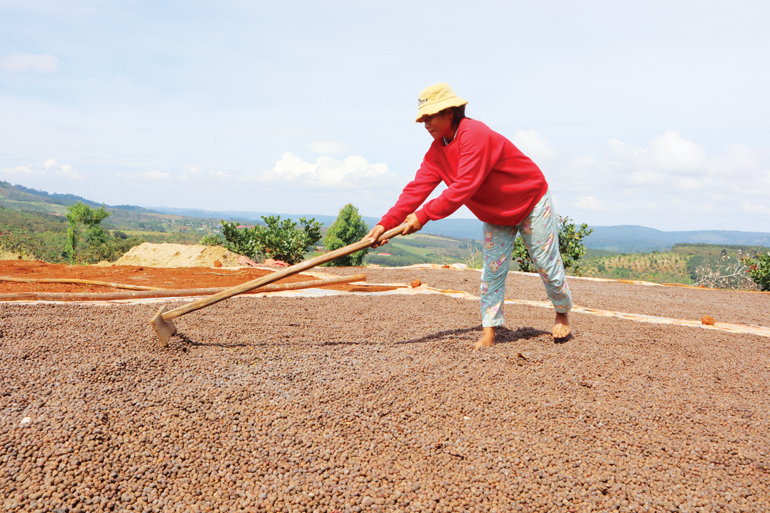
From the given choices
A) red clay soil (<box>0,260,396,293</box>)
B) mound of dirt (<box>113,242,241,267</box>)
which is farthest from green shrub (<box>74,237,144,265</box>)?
red clay soil (<box>0,260,396,293</box>)

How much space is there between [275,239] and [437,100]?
9.31m

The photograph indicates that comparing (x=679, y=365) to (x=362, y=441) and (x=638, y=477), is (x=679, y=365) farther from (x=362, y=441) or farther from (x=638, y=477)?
(x=362, y=441)

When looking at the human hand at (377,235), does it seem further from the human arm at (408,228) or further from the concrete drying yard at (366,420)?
the concrete drying yard at (366,420)

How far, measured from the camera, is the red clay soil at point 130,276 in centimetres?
509

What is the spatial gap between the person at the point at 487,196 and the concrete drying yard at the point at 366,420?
1.74 feet

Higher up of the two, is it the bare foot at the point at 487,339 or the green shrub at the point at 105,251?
the bare foot at the point at 487,339

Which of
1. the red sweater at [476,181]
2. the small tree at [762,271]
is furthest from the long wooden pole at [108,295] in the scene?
the small tree at [762,271]

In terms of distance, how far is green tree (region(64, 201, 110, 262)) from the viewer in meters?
30.3

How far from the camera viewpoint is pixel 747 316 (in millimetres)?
5625

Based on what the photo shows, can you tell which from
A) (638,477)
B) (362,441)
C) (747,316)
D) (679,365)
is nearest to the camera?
(638,477)

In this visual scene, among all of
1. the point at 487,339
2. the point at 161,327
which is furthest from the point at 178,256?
the point at 487,339

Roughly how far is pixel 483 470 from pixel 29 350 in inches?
111

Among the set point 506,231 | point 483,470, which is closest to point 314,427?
point 483,470

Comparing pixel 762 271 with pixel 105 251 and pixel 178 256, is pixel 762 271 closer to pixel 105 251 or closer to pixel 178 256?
pixel 178 256
